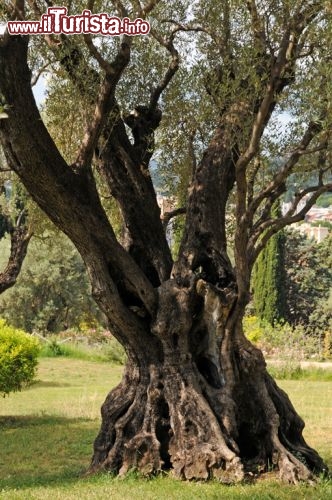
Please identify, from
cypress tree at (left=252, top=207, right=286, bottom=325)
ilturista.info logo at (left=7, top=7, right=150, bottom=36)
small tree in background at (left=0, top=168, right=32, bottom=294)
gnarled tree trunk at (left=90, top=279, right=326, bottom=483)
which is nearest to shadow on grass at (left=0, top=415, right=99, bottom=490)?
gnarled tree trunk at (left=90, top=279, right=326, bottom=483)

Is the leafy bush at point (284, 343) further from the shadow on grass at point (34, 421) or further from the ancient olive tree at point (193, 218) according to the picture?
the ancient olive tree at point (193, 218)

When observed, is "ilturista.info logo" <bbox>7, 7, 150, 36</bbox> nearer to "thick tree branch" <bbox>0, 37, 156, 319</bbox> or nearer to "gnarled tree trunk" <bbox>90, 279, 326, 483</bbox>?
"thick tree branch" <bbox>0, 37, 156, 319</bbox>

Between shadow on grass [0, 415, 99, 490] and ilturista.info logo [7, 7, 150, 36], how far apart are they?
5.07m

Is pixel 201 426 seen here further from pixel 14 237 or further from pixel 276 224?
pixel 14 237

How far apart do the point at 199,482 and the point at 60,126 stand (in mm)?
5997

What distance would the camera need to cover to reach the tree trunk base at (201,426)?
8.11 m

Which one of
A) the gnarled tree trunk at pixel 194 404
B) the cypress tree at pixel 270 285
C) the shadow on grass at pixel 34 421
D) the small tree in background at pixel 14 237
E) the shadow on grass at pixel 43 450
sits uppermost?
the cypress tree at pixel 270 285

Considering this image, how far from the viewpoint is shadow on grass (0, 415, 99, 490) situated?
363 inches

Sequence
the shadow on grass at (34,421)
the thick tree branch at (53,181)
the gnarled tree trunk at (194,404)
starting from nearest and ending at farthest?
the thick tree branch at (53,181) → the gnarled tree trunk at (194,404) → the shadow on grass at (34,421)

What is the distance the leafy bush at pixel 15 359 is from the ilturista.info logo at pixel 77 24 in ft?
25.6

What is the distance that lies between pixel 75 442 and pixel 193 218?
16.4ft

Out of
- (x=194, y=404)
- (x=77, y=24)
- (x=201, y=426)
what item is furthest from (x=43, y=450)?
(x=77, y=24)

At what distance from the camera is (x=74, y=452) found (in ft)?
38.0

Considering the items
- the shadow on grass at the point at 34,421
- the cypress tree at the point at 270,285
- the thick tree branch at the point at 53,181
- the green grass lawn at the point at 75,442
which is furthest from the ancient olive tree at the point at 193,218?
the cypress tree at the point at 270,285
